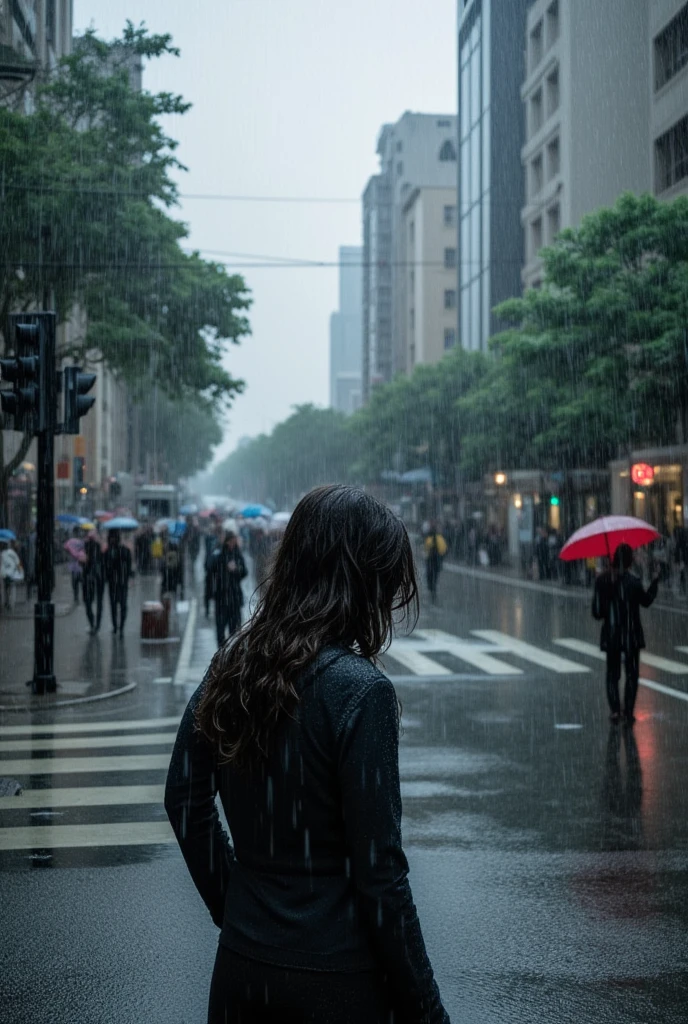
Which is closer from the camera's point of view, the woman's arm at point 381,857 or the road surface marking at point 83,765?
the woman's arm at point 381,857

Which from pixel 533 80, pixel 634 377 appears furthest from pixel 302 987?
pixel 533 80

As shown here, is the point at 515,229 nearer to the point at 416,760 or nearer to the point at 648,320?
the point at 648,320

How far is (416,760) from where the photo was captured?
32.4 ft

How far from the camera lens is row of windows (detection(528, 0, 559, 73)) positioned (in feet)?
178

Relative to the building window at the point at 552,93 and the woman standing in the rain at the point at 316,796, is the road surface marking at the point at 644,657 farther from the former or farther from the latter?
the building window at the point at 552,93

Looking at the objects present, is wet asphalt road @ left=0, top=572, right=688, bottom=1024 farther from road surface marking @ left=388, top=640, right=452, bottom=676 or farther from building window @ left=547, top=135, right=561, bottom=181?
building window @ left=547, top=135, right=561, bottom=181

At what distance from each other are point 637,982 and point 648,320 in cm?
2738

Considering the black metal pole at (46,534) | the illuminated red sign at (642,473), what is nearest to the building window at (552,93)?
the illuminated red sign at (642,473)

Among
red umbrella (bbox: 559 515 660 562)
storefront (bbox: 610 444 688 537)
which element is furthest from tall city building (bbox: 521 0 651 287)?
red umbrella (bbox: 559 515 660 562)

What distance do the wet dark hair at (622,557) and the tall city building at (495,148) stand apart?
55.9m

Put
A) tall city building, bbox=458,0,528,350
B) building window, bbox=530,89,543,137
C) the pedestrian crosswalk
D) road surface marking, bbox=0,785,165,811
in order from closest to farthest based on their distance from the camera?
the pedestrian crosswalk, road surface marking, bbox=0,785,165,811, building window, bbox=530,89,543,137, tall city building, bbox=458,0,528,350

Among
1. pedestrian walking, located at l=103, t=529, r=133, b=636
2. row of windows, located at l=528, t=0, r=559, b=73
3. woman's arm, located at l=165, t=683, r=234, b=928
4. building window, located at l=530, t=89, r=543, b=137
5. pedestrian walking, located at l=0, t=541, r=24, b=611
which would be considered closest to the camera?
woman's arm, located at l=165, t=683, r=234, b=928

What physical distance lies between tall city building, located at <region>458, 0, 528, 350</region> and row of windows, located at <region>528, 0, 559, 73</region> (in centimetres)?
721

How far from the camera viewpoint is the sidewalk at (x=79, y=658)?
13.6 metres
